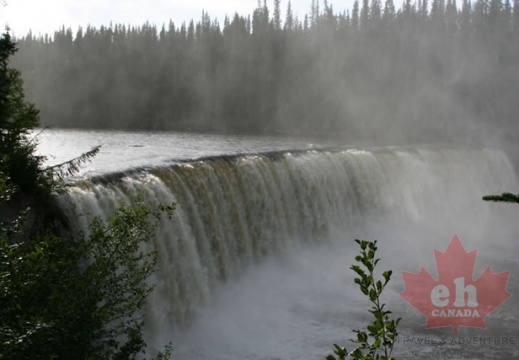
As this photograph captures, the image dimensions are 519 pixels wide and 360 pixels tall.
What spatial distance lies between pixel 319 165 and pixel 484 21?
6686 centimetres

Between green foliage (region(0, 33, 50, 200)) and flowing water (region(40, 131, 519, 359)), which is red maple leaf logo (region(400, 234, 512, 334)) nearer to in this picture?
flowing water (region(40, 131, 519, 359))

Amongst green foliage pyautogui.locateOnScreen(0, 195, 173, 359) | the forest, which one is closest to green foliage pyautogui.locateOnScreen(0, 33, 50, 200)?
green foliage pyautogui.locateOnScreen(0, 195, 173, 359)

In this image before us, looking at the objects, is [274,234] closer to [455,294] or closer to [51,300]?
[455,294]

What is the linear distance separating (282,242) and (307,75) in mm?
52368

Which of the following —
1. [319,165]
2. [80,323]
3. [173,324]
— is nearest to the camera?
[80,323]

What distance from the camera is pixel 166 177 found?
13.4m

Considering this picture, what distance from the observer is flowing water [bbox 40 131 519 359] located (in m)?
11.7

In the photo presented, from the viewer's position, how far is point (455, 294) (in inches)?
592

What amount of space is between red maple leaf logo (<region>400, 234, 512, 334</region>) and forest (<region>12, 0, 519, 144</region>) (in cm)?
3303

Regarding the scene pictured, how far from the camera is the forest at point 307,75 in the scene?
57.9 m

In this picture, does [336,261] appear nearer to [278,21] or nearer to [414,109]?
[414,109]

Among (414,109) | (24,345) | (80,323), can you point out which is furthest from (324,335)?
(414,109)

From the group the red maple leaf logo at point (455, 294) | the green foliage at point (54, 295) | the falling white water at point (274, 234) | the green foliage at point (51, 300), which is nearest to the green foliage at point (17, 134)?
the green foliage at point (54, 295)

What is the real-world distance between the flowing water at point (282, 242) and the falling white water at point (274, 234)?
4 centimetres
